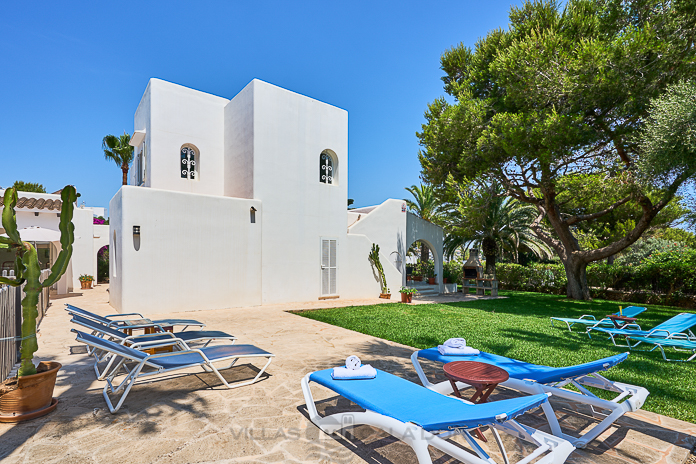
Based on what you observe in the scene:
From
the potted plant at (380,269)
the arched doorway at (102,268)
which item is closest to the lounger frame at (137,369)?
the potted plant at (380,269)

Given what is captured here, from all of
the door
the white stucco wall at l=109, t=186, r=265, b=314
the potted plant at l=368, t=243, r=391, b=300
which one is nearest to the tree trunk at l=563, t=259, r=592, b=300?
the potted plant at l=368, t=243, r=391, b=300

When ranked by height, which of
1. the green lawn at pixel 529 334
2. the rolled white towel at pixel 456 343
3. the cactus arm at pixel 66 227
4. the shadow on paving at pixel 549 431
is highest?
the cactus arm at pixel 66 227

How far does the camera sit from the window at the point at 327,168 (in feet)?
49.0

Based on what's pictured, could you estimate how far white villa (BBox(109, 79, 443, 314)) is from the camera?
35.6ft

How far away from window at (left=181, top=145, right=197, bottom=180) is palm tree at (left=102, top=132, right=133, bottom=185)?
11763 millimetres

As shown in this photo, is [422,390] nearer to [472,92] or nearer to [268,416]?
[268,416]

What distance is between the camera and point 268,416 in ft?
11.8

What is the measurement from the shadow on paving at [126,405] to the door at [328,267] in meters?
9.29

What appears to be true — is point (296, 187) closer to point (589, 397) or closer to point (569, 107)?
point (569, 107)

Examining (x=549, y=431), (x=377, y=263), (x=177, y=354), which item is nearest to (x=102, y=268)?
(x=377, y=263)

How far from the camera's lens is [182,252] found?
11250mm

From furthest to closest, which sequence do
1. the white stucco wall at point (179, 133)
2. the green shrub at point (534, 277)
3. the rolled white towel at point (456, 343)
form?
the green shrub at point (534, 277)
the white stucco wall at point (179, 133)
the rolled white towel at point (456, 343)

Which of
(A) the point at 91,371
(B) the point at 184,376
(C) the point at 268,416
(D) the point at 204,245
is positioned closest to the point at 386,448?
(C) the point at 268,416

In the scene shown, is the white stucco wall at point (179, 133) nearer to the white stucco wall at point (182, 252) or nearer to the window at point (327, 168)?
the white stucco wall at point (182, 252)
